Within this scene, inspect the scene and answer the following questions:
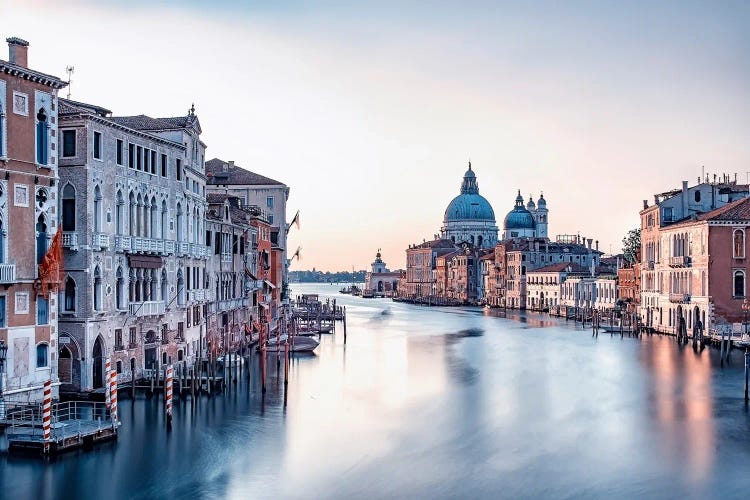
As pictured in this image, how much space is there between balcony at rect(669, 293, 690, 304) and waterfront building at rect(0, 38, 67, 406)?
89.6 feet

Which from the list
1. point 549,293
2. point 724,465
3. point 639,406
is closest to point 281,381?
point 639,406

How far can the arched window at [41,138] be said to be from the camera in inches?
727

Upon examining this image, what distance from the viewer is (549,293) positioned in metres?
70.6

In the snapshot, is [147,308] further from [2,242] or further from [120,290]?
[2,242]

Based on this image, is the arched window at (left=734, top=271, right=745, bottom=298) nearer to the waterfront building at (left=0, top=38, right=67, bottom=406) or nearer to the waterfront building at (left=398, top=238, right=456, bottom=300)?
the waterfront building at (left=0, top=38, right=67, bottom=406)

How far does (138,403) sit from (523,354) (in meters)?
19.3

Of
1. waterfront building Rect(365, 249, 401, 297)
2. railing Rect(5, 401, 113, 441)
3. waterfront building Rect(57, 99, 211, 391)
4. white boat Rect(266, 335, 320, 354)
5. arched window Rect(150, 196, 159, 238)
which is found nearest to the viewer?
railing Rect(5, 401, 113, 441)

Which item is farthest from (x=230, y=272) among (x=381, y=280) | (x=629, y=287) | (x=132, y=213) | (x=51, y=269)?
(x=381, y=280)

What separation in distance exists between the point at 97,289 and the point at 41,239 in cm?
229

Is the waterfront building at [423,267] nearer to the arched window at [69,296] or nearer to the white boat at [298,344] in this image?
the white boat at [298,344]

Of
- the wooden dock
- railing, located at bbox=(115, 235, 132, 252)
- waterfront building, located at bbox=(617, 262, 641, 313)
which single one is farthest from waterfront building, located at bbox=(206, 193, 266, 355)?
waterfront building, located at bbox=(617, 262, 641, 313)

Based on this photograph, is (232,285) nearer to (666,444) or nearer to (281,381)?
(281,381)

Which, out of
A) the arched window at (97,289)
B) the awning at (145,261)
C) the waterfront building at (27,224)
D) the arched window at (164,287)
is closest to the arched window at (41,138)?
the waterfront building at (27,224)

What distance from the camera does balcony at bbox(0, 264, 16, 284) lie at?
17.2 meters
